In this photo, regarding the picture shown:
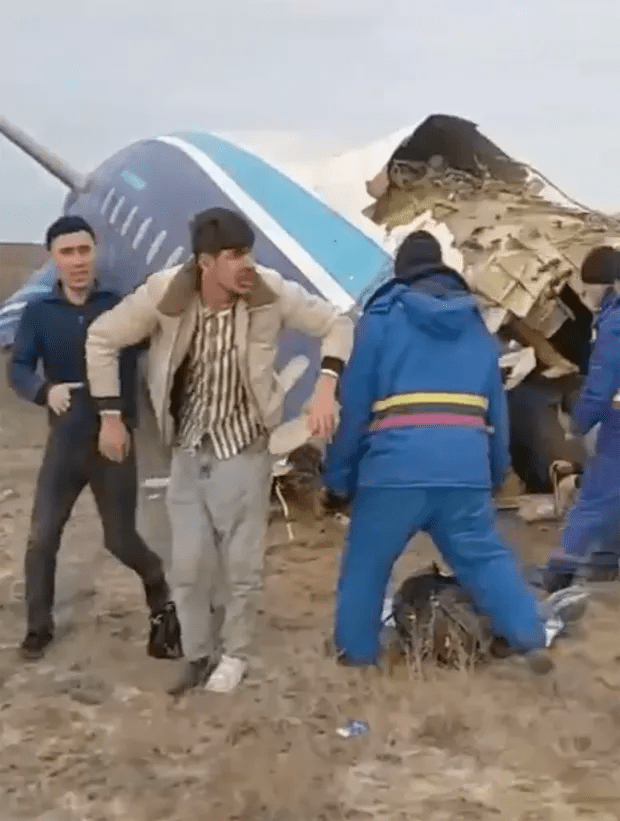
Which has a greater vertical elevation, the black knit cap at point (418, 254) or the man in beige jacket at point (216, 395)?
the black knit cap at point (418, 254)

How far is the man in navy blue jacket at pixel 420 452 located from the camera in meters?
5.51

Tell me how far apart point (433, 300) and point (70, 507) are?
168cm

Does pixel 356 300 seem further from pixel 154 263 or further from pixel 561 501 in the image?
pixel 154 263

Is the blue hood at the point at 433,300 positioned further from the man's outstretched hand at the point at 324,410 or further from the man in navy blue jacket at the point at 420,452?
the man's outstretched hand at the point at 324,410

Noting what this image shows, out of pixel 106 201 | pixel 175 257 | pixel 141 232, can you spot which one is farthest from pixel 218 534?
pixel 106 201

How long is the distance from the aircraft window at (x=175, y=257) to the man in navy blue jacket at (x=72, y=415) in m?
5.05

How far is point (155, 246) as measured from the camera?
37.1ft

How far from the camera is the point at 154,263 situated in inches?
441

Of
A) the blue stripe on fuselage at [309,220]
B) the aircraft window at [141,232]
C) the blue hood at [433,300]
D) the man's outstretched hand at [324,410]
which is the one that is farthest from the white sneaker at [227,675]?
the aircraft window at [141,232]

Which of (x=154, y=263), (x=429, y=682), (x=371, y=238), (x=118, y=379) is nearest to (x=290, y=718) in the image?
(x=429, y=682)

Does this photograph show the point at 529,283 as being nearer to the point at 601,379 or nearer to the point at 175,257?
the point at 601,379

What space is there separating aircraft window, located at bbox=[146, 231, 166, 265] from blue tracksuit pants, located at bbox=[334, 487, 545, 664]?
595cm

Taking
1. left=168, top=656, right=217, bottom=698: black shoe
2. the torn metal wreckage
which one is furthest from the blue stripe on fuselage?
left=168, top=656, right=217, bottom=698: black shoe

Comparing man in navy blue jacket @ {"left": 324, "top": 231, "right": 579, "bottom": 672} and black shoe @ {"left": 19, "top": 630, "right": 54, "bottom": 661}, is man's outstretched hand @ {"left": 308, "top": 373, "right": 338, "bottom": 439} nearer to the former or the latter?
man in navy blue jacket @ {"left": 324, "top": 231, "right": 579, "bottom": 672}
